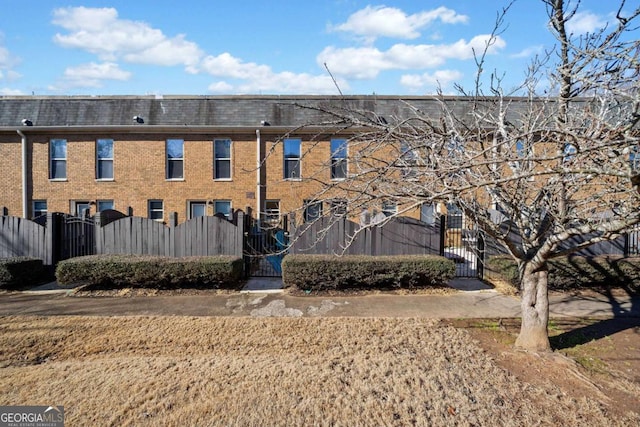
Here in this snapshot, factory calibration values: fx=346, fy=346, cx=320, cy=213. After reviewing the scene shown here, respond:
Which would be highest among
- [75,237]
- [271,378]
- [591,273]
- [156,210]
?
[156,210]

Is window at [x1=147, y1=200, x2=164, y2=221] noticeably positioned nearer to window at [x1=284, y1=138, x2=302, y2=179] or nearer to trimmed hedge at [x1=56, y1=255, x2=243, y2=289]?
window at [x1=284, y1=138, x2=302, y2=179]

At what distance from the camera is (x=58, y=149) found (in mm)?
14805

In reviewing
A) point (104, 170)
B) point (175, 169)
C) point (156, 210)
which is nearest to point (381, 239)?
point (175, 169)

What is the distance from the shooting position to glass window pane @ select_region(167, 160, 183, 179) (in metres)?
14.8

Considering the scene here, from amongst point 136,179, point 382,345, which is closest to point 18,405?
point 382,345

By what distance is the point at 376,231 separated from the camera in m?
8.55

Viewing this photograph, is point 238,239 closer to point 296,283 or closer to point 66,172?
point 296,283

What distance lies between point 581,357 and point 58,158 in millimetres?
18311

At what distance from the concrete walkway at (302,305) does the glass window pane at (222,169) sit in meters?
7.98

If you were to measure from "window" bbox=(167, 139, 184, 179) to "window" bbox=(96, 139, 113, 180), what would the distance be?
2.44 meters

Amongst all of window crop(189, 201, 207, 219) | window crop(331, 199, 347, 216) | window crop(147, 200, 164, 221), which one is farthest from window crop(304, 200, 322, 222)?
window crop(147, 200, 164, 221)

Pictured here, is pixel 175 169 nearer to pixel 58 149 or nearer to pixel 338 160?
pixel 58 149

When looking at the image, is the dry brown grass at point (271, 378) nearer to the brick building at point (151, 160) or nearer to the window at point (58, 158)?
the brick building at point (151, 160)

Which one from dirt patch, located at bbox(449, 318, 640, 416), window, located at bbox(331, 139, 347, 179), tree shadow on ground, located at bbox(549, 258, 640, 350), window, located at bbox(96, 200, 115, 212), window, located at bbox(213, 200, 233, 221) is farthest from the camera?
window, located at bbox(213, 200, 233, 221)
